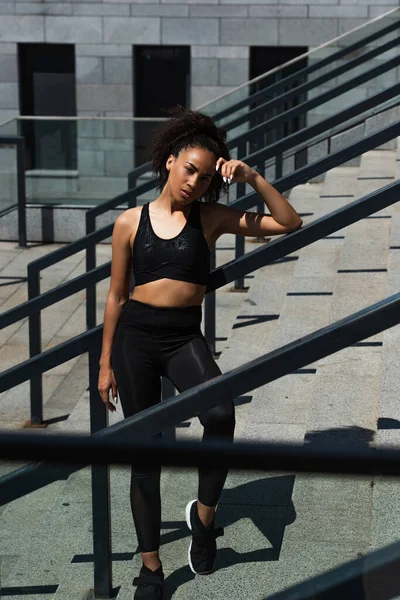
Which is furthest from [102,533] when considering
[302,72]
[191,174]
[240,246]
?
[302,72]

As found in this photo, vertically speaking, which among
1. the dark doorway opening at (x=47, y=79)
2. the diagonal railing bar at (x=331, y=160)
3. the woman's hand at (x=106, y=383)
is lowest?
the dark doorway opening at (x=47, y=79)

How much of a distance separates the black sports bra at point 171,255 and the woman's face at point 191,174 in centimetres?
11

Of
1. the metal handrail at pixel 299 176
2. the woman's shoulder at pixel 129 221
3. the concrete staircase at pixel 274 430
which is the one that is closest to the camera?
the concrete staircase at pixel 274 430

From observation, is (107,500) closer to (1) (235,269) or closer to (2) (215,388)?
(2) (215,388)

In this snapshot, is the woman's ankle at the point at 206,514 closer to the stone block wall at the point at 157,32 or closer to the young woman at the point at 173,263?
the young woman at the point at 173,263

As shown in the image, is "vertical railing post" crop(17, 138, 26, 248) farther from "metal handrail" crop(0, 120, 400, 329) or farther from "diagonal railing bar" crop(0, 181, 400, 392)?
"diagonal railing bar" crop(0, 181, 400, 392)

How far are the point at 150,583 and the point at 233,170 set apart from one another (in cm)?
156

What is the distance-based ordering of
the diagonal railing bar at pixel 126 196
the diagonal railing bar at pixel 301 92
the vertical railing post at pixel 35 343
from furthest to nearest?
the diagonal railing bar at pixel 301 92, the diagonal railing bar at pixel 126 196, the vertical railing post at pixel 35 343

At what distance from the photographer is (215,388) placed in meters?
3.09

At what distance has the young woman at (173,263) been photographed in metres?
3.62

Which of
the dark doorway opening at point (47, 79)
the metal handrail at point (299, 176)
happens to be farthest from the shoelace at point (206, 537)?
the dark doorway opening at point (47, 79)

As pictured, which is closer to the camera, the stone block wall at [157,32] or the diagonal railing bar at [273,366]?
the diagonal railing bar at [273,366]

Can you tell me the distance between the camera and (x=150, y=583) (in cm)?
299

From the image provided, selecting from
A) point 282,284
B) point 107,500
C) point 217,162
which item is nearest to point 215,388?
point 107,500
